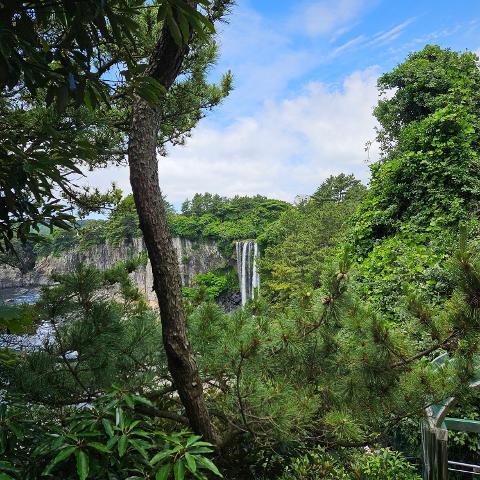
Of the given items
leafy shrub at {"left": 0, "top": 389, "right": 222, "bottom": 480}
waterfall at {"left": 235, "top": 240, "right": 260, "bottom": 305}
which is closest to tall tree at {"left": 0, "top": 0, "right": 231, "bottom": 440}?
leafy shrub at {"left": 0, "top": 389, "right": 222, "bottom": 480}

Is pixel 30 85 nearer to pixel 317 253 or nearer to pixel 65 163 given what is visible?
pixel 65 163

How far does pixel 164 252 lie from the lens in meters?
1.60

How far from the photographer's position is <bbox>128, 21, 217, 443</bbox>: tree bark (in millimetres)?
1567

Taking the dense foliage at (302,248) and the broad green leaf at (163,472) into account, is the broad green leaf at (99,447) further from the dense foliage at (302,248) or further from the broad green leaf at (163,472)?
the dense foliage at (302,248)

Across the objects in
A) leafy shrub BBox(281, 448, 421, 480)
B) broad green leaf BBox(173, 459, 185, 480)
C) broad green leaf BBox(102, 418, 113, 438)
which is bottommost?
leafy shrub BBox(281, 448, 421, 480)

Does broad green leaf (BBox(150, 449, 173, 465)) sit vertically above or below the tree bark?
below

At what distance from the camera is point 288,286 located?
14492 millimetres

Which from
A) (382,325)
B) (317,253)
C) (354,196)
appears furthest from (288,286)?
(382,325)


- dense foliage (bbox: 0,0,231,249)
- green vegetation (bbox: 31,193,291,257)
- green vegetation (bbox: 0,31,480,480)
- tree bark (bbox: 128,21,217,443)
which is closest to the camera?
dense foliage (bbox: 0,0,231,249)

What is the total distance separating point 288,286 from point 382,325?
42.3 ft

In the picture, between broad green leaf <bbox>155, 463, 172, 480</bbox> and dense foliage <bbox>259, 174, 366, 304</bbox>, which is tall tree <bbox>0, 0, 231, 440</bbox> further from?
dense foliage <bbox>259, 174, 366, 304</bbox>

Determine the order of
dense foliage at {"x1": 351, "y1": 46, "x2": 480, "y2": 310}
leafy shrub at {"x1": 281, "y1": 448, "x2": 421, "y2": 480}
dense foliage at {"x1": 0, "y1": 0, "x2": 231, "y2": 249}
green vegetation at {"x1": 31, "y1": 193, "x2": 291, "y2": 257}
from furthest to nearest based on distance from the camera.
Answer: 1. green vegetation at {"x1": 31, "y1": 193, "x2": 291, "y2": 257}
2. dense foliage at {"x1": 351, "y1": 46, "x2": 480, "y2": 310}
3. leafy shrub at {"x1": 281, "y1": 448, "x2": 421, "y2": 480}
4. dense foliage at {"x1": 0, "y1": 0, "x2": 231, "y2": 249}

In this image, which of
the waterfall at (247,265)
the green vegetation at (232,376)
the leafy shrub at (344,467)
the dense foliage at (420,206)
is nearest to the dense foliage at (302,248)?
the waterfall at (247,265)

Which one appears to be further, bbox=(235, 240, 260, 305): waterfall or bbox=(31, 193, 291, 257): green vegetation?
bbox=(31, 193, 291, 257): green vegetation
